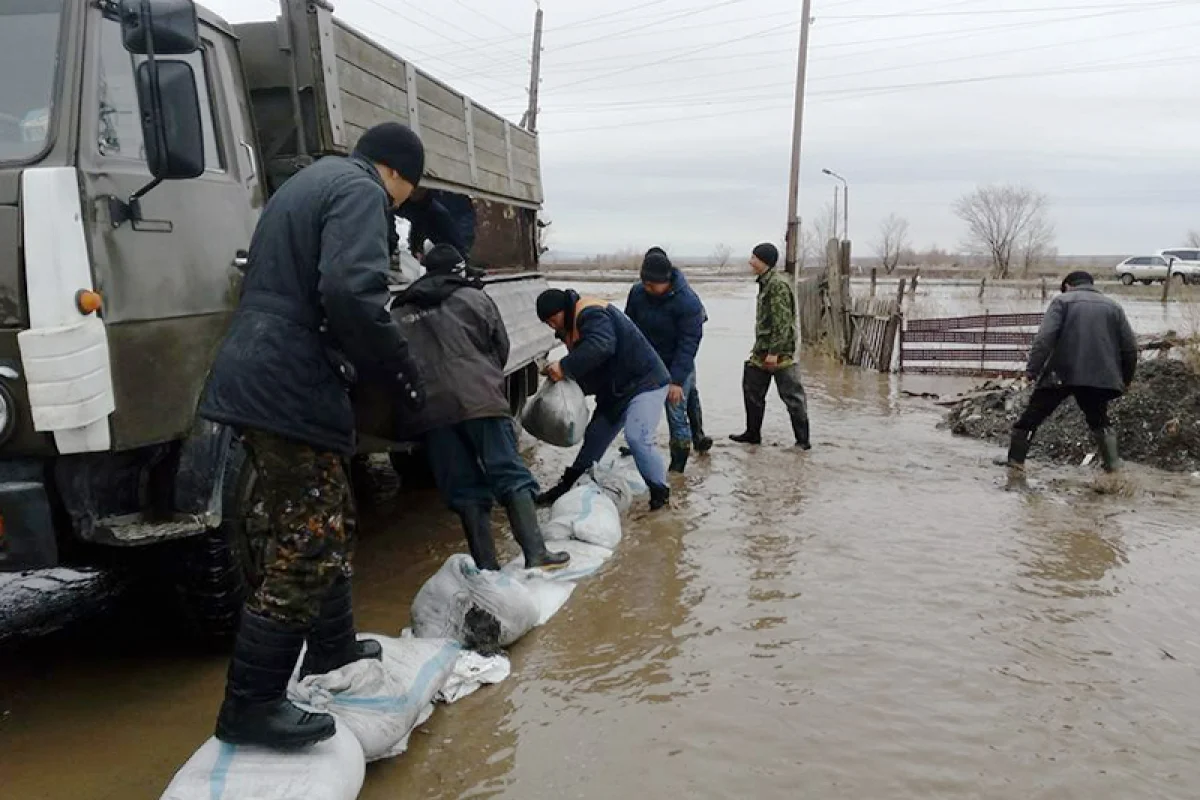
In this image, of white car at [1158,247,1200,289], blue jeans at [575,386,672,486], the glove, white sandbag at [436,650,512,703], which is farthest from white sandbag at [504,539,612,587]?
white car at [1158,247,1200,289]

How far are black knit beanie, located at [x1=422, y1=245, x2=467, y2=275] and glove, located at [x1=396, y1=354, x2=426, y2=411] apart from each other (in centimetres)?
110

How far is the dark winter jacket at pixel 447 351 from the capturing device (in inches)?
152

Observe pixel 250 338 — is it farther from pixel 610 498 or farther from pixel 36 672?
pixel 610 498

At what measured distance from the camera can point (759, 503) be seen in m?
6.08

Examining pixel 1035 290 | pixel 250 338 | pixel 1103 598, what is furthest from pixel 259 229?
pixel 1035 290

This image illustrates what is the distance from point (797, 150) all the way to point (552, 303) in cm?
1478

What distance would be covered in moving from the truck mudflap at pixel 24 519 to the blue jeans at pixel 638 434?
11.0ft

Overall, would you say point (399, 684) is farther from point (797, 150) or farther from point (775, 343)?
point (797, 150)

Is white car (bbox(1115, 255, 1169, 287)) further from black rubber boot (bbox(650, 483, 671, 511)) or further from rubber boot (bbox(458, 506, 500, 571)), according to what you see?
rubber boot (bbox(458, 506, 500, 571))

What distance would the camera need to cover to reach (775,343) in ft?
26.1

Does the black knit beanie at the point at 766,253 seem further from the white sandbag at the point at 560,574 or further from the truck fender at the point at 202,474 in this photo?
the truck fender at the point at 202,474

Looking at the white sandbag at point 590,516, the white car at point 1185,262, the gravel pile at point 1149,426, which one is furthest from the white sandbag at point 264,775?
the white car at point 1185,262

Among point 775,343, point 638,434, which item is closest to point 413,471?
point 638,434

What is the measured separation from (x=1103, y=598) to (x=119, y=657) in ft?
14.0
